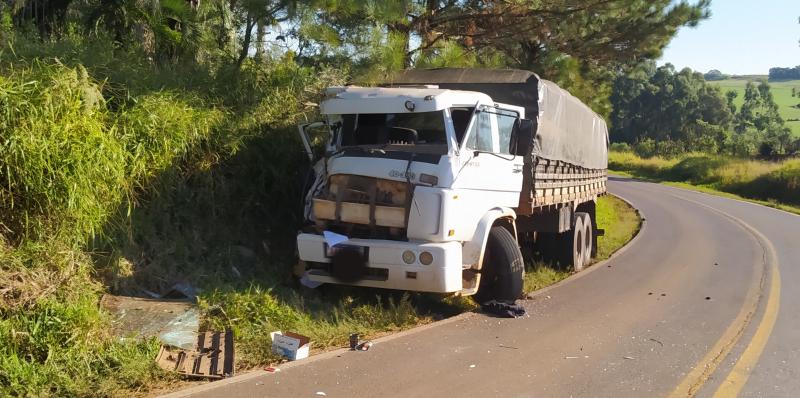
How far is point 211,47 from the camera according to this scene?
1005cm

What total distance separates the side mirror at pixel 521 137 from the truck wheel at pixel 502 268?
98cm

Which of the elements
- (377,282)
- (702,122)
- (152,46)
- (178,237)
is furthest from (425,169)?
(702,122)

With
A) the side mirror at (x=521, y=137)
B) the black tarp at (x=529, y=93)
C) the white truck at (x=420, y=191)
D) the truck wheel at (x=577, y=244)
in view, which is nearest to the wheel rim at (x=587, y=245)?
the truck wheel at (x=577, y=244)

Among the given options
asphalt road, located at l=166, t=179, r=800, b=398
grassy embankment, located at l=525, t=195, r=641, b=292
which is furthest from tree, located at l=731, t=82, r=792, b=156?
asphalt road, located at l=166, t=179, r=800, b=398

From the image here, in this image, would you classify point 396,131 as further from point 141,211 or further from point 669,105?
point 669,105

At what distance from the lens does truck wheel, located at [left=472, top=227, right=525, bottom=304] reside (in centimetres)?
802

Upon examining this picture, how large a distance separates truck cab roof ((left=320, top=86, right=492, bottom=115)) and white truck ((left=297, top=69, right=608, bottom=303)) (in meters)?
0.01

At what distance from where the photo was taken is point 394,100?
25.3 ft

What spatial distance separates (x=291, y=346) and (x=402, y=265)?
167 cm

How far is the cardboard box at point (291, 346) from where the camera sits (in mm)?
5902

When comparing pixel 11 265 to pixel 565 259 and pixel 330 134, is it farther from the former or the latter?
pixel 565 259

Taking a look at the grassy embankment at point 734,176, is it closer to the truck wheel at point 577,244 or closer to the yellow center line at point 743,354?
the truck wheel at point 577,244

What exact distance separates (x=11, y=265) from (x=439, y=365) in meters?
3.53

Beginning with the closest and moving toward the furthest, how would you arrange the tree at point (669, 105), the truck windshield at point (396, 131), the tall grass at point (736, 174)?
1. the truck windshield at point (396, 131)
2. the tall grass at point (736, 174)
3. the tree at point (669, 105)
